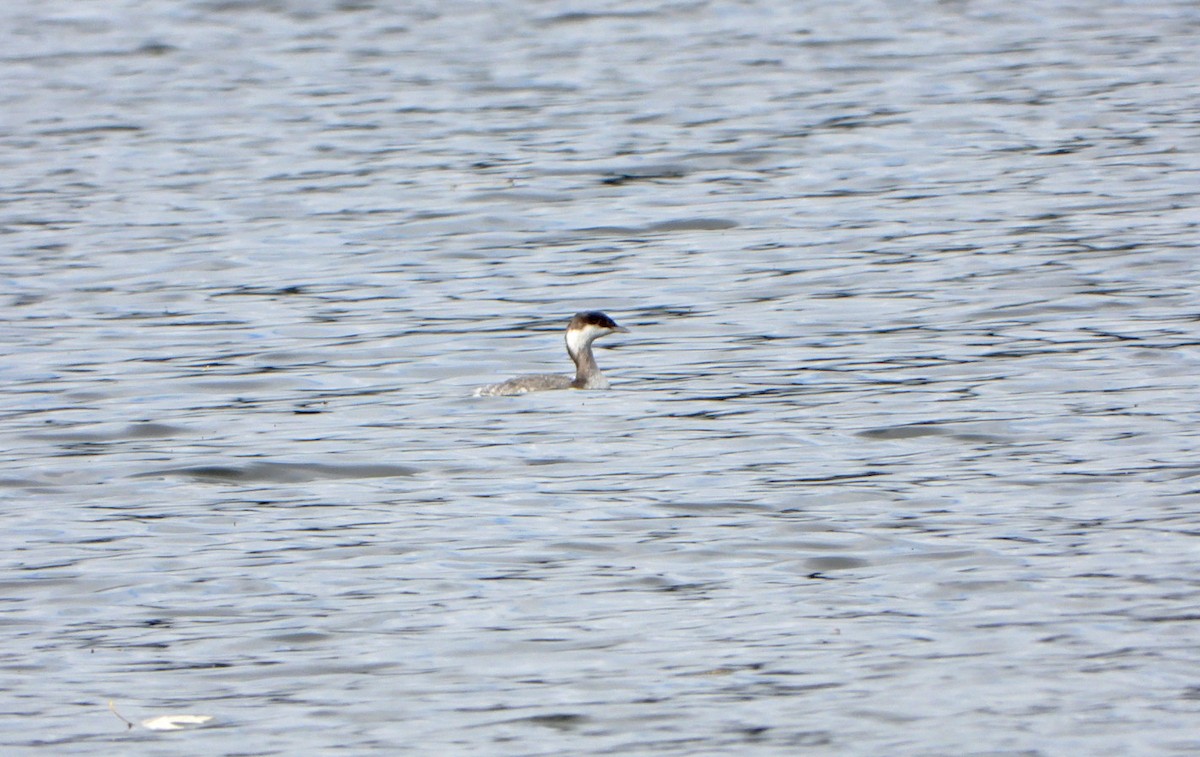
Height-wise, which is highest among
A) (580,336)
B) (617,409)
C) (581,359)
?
(580,336)

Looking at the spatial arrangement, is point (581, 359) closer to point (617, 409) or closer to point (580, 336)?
point (580, 336)

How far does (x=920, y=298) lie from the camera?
17.4 metres

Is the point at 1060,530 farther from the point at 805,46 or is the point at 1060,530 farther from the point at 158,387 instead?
the point at 805,46

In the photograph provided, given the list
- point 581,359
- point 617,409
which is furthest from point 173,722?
point 581,359

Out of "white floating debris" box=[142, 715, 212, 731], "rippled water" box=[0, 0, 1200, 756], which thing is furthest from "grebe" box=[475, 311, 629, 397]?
"white floating debris" box=[142, 715, 212, 731]

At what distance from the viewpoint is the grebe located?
15.2m

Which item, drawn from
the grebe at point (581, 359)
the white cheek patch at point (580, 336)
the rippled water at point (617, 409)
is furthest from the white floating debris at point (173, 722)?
the white cheek patch at point (580, 336)

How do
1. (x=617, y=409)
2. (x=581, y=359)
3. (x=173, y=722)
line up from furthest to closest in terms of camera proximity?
(x=581, y=359)
(x=617, y=409)
(x=173, y=722)

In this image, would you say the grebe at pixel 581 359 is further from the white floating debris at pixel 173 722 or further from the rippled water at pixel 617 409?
the white floating debris at pixel 173 722

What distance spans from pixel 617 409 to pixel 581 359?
0.68m

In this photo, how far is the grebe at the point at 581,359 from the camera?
600 inches

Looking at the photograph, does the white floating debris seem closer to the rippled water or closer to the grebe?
the rippled water

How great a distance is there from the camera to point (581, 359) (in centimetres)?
1534

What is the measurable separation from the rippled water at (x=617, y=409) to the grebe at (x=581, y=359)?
0.14 metres
